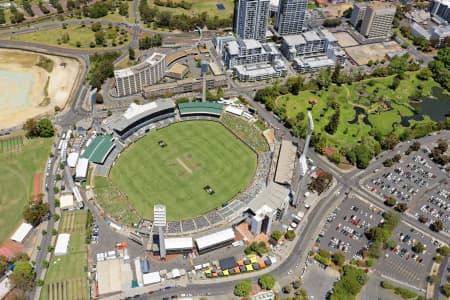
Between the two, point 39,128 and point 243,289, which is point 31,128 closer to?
point 39,128

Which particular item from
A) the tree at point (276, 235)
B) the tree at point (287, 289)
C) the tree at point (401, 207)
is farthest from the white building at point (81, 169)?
the tree at point (401, 207)

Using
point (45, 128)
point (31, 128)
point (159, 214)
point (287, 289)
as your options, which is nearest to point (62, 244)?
point (159, 214)

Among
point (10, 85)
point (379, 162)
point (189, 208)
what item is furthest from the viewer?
point (10, 85)

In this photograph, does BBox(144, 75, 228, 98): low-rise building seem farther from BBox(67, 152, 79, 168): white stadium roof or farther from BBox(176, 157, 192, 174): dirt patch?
BBox(67, 152, 79, 168): white stadium roof

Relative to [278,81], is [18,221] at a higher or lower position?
lower

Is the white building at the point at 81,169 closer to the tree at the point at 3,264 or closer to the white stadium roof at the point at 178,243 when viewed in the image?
the tree at the point at 3,264

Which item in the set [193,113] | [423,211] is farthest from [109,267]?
[423,211]

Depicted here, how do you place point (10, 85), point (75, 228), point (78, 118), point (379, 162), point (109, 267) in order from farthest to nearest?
point (10, 85) < point (78, 118) < point (379, 162) < point (75, 228) < point (109, 267)

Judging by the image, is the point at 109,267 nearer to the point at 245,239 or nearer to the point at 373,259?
the point at 245,239
